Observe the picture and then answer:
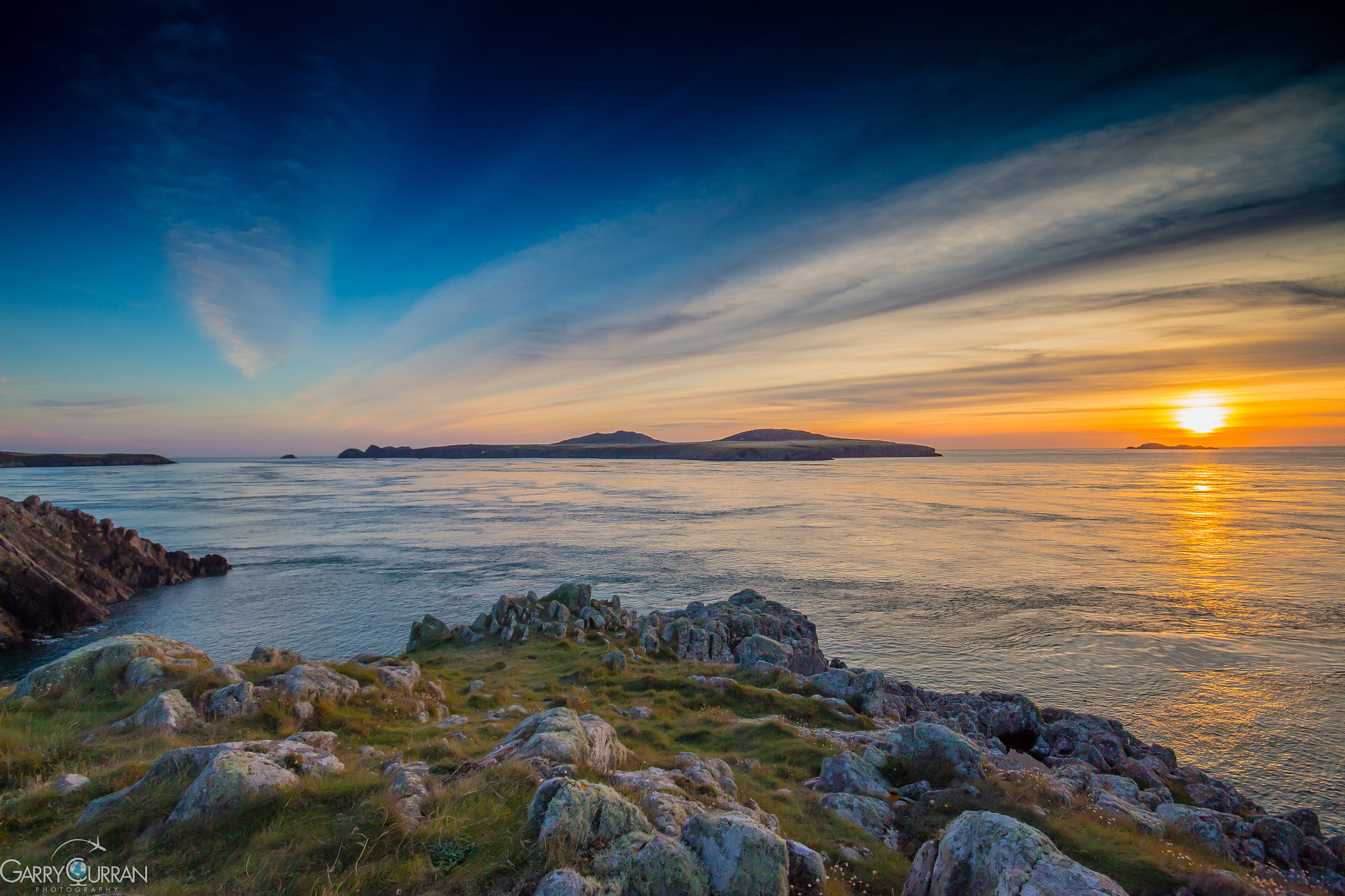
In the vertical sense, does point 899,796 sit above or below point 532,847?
below

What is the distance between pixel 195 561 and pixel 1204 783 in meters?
60.0

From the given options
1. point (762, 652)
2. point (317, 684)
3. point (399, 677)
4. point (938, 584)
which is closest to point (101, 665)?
point (317, 684)

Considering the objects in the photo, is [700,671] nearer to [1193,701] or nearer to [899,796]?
[899,796]

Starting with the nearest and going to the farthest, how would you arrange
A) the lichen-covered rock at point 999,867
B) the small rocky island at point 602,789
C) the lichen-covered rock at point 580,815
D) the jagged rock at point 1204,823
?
the lichen-covered rock at point 999,867 < the small rocky island at point 602,789 < the lichen-covered rock at point 580,815 < the jagged rock at point 1204,823

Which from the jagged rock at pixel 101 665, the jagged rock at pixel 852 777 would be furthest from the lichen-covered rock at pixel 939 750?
the jagged rock at pixel 101 665

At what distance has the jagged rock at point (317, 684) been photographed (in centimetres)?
1515

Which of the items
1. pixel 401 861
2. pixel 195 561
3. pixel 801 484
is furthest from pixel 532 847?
pixel 801 484

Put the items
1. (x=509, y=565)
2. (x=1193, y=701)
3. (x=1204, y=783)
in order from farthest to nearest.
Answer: (x=509, y=565), (x=1193, y=701), (x=1204, y=783)

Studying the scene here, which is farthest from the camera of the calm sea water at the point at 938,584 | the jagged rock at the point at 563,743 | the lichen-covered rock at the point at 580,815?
the calm sea water at the point at 938,584

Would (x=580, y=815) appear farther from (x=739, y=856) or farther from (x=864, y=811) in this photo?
(x=864, y=811)

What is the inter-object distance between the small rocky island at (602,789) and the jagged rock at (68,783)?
0.14ft

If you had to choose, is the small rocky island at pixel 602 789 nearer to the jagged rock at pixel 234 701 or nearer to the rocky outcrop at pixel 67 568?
the jagged rock at pixel 234 701

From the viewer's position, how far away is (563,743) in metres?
10.6

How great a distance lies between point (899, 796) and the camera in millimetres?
12320
